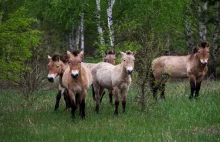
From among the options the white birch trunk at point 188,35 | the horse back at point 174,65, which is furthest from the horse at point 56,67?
the white birch trunk at point 188,35

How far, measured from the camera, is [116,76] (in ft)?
39.7

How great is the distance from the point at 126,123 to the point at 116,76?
2.28m

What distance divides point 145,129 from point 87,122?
7.06 feet

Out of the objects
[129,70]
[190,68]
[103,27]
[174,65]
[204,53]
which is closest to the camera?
[129,70]

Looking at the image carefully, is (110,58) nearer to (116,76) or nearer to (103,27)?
(116,76)

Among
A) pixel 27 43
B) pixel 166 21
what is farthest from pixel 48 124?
pixel 166 21

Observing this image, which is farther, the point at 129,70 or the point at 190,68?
the point at 190,68

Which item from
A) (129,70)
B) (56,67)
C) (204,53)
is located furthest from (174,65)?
(56,67)

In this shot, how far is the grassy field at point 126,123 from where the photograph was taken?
8477 mm

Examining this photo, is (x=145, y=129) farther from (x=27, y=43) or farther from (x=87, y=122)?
(x=27, y=43)

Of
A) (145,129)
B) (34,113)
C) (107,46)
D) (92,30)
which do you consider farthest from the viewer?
(92,30)

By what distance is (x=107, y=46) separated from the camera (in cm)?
1944

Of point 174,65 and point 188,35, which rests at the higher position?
point 188,35

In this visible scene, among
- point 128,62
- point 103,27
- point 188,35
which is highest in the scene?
point 103,27
